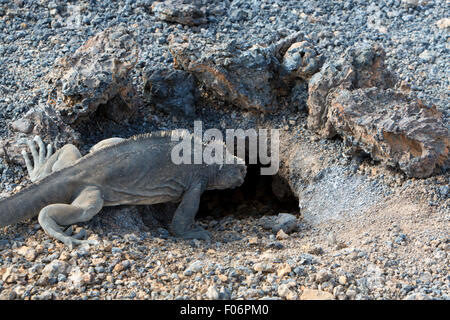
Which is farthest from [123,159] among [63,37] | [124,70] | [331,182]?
[63,37]

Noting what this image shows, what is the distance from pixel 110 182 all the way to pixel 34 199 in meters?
0.82

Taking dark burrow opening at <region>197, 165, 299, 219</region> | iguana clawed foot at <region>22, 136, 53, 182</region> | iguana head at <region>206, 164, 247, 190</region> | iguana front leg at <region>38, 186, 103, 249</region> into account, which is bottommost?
dark burrow opening at <region>197, 165, 299, 219</region>

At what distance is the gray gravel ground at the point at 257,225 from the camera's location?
465 centimetres

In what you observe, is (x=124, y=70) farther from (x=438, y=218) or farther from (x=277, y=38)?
(x=438, y=218)

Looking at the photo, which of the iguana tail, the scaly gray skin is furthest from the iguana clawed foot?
the iguana tail

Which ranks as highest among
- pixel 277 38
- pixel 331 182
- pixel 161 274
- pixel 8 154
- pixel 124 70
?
pixel 277 38

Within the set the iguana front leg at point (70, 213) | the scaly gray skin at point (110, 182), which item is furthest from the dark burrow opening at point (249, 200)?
the iguana front leg at point (70, 213)

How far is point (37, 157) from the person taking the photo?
6203mm

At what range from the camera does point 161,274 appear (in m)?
4.81

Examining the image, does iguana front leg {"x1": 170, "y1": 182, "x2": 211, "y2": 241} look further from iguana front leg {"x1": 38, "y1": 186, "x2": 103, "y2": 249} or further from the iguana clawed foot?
the iguana clawed foot

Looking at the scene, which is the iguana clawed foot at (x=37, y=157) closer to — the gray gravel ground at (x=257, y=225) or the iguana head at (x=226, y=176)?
the gray gravel ground at (x=257, y=225)

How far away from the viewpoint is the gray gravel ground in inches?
183

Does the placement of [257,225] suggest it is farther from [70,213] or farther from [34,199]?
[34,199]

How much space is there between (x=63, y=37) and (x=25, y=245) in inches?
159
